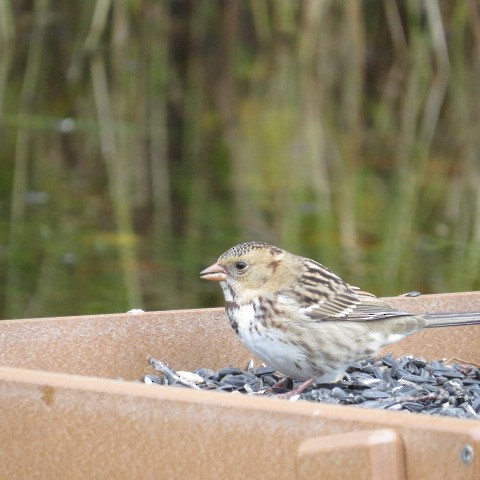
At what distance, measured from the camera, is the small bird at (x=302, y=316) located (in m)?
5.55

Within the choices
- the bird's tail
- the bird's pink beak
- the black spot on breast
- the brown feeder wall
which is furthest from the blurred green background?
the brown feeder wall

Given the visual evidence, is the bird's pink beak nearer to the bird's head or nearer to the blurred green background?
the bird's head

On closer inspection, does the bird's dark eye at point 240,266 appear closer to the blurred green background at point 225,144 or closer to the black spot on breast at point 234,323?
the black spot on breast at point 234,323

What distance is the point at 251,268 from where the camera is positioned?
5.93 meters

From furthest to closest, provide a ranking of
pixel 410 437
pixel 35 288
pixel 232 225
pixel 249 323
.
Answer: pixel 232 225 < pixel 35 288 < pixel 249 323 < pixel 410 437

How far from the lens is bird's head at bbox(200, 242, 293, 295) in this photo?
5.86 metres

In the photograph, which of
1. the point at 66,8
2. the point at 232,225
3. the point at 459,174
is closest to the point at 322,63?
the point at 66,8

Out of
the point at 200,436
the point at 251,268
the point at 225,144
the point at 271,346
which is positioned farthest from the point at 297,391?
the point at 225,144

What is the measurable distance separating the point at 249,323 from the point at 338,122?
12504 mm

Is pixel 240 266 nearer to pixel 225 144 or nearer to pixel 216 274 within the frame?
pixel 216 274

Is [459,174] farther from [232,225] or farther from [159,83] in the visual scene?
[159,83]

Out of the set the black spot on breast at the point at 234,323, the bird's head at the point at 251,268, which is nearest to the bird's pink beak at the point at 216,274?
the bird's head at the point at 251,268

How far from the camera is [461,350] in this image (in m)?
6.01

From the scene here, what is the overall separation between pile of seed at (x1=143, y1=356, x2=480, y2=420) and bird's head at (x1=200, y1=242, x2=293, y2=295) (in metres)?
0.34
